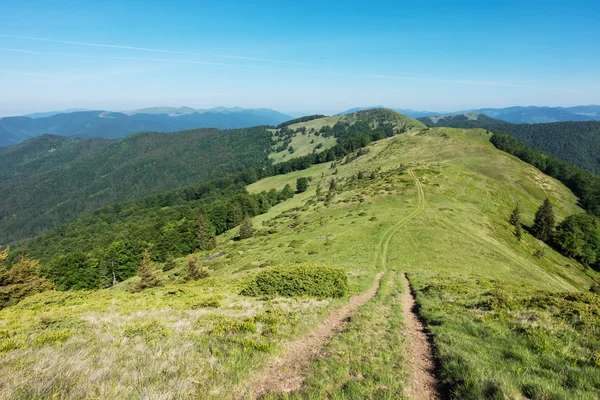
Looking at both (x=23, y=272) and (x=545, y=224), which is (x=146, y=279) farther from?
(x=545, y=224)

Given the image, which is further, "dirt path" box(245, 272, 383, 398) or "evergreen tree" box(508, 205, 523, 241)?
"evergreen tree" box(508, 205, 523, 241)

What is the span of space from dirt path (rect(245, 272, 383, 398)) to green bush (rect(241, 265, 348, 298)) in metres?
4.28

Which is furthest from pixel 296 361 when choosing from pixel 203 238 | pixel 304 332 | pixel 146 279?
pixel 203 238

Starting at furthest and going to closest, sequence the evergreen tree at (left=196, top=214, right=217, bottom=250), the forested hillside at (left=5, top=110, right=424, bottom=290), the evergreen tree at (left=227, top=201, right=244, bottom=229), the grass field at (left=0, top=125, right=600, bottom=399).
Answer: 1. the evergreen tree at (left=227, top=201, right=244, bottom=229)
2. the evergreen tree at (left=196, top=214, right=217, bottom=250)
3. the forested hillside at (left=5, top=110, right=424, bottom=290)
4. the grass field at (left=0, top=125, right=600, bottom=399)

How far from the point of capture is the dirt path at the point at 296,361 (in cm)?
832

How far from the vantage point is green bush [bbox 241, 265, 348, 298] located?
849 inches

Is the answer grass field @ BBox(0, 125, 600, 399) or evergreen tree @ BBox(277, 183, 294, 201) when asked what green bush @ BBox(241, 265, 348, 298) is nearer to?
grass field @ BBox(0, 125, 600, 399)

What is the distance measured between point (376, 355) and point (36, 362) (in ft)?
37.5

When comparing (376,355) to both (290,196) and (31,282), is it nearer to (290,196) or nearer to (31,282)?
(31,282)

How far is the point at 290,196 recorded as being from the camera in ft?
442

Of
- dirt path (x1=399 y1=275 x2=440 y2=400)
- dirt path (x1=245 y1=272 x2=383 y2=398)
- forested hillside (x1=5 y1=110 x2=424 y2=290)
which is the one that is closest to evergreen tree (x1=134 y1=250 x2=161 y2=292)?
dirt path (x1=245 y1=272 x2=383 y2=398)

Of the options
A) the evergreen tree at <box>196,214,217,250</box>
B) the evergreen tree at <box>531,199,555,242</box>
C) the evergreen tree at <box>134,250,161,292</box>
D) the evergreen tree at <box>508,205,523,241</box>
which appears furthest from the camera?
the evergreen tree at <box>196,214,217,250</box>

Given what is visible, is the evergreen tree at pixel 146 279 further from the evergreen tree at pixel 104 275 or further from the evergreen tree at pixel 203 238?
the evergreen tree at pixel 104 275

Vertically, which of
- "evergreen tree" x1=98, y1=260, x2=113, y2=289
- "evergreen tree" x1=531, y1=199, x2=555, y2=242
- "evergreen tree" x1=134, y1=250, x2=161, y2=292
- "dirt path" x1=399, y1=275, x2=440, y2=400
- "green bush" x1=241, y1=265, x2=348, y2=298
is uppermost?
"dirt path" x1=399, y1=275, x2=440, y2=400
